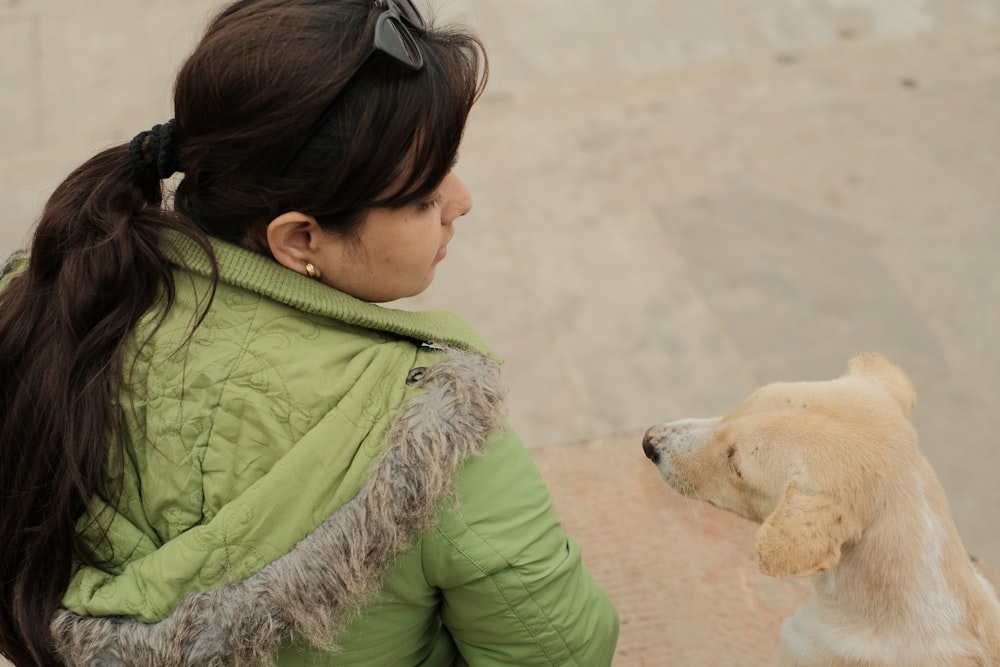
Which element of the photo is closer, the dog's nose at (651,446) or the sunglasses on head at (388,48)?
the sunglasses on head at (388,48)

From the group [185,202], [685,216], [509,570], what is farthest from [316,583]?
[685,216]

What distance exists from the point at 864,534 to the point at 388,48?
116cm

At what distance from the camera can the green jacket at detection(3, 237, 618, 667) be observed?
1.39m

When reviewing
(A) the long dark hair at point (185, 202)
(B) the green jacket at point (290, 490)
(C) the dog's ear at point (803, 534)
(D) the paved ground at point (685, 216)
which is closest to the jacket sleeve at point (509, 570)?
(B) the green jacket at point (290, 490)

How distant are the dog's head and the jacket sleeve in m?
0.34

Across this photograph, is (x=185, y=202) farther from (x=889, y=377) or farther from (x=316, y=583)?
(x=889, y=377)

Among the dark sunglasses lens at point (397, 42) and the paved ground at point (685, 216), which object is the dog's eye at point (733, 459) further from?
the dark sunglasses lens at point (397, 42)

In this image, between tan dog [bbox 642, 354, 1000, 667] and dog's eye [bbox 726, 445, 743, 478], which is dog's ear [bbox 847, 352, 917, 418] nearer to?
tan dog [bbox 642, 354, 1000, 667]

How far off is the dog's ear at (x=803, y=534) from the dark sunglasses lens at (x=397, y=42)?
948 mm

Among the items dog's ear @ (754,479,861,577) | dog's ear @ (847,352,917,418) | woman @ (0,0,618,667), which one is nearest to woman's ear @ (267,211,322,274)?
woman @ (0,0,618,667)

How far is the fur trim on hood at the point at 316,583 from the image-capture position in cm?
139

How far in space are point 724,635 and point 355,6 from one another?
1866 mm

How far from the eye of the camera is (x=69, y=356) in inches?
56.9

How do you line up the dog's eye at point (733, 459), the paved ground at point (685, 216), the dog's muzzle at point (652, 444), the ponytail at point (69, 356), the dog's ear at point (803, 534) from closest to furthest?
the ponytail at point (69, 356) → the dog's ear at point (803, 534) → the dog's eye at point (733, 459) → the dog's muzzle at point (652, 444) → the paved ground at point (685, 216)
